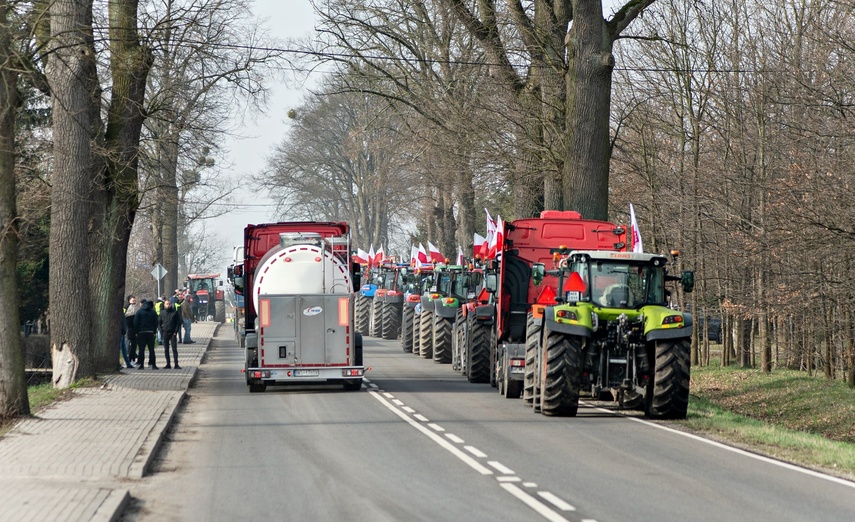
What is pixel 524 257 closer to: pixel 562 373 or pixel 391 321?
pixel 562 373

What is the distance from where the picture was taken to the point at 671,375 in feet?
54.8

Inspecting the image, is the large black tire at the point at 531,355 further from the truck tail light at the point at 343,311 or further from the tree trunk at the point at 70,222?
the tree trunk at the point at 70,222

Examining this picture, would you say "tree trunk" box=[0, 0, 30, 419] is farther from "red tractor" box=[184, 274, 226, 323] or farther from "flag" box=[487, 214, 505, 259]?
"red tractor" box=[184, 274, 226, 323]

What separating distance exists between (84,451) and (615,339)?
7.94m

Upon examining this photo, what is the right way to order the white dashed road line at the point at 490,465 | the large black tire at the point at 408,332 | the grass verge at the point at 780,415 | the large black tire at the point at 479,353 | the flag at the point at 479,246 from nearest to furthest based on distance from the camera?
the white dashed road line at the point at 490,465 < the grass verge at the point at 780,415 < the large black tire at the point at 479,353 < the flag at the point at 479,246 < the large black tire at the point at 408,332

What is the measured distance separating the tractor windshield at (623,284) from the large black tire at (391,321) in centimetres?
2713

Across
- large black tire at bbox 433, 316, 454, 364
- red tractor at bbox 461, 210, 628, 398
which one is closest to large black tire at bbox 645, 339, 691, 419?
red tractor at bbox 461, 210, 628, 398

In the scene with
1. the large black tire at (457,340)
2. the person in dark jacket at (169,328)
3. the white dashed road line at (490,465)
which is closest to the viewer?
the white dashed road line at (490,465)

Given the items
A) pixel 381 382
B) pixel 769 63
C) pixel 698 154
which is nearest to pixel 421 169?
pixel 698 154

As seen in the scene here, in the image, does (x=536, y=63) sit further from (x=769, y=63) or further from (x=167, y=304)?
(x=167, y=304)

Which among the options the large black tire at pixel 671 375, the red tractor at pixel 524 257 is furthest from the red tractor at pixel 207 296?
the large black tire at pixel 671 375

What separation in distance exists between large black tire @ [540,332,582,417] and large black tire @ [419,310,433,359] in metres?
15.7

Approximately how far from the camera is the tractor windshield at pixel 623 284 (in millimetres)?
17594

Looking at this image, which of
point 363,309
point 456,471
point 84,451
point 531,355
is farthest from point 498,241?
point 363,309
